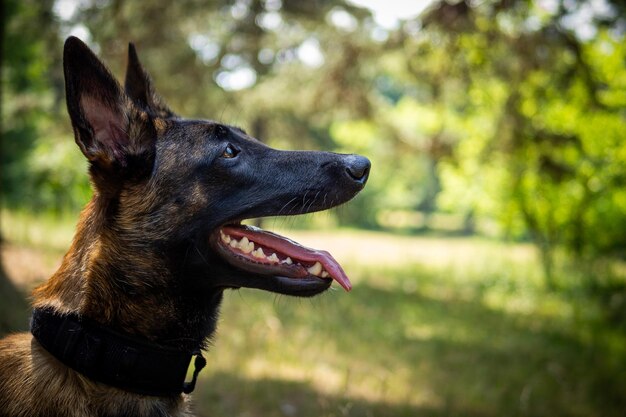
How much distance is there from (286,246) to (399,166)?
1513cm

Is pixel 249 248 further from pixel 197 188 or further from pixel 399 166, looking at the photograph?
pixel 399 166

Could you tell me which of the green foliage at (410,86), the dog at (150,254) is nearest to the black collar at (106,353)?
the dog at (150,254)

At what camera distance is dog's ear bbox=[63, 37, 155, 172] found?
88.1 inches

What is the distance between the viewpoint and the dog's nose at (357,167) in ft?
8.58

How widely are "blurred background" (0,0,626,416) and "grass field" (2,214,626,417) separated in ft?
0.12

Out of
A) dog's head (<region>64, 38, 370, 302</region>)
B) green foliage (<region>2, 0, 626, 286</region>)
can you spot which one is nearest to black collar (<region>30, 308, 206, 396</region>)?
dog's head (<region>64, 38, 370, 302</region>)

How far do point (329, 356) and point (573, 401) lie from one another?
101 inches

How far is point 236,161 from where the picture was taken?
8.61 feet

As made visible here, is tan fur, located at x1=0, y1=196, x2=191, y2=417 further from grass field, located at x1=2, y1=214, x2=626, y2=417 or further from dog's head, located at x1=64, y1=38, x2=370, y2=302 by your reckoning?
grass field, located at x1=2, y1=214, x2=626, y2=417

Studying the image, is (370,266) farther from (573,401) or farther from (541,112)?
(573,401)

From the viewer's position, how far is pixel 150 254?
239cm

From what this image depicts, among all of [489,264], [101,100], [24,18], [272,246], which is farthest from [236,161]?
[489,264]

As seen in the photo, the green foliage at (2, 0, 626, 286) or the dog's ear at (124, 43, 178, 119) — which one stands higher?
the green foliage at (2, 0, 626, 286)

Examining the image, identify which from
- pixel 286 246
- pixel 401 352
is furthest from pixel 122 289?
pixel 401 352
